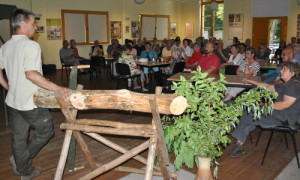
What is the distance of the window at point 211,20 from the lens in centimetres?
1409

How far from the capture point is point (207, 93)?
7.29 ft

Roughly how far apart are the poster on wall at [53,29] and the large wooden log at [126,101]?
1012 centimetres

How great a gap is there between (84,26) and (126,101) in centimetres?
1095

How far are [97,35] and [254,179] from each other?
10828mm

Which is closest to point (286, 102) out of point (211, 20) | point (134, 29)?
point (134, 29)

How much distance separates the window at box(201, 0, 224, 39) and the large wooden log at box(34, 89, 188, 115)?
1294cm

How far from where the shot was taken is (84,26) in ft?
40.0

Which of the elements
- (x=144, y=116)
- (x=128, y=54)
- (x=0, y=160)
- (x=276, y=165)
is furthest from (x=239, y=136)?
(x=128, y=54)

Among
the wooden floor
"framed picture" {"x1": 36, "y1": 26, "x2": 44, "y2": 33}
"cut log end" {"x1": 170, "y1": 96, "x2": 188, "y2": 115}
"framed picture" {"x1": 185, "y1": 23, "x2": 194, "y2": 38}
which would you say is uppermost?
"framed picture" {"x1": 185, "y1": 23, "x2": 194, "y2": 38}

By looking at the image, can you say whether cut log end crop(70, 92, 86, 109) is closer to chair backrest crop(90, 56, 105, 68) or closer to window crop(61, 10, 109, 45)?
chair backrest crop(90, 56, 105, 68)

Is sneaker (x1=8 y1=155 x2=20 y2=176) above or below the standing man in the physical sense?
below

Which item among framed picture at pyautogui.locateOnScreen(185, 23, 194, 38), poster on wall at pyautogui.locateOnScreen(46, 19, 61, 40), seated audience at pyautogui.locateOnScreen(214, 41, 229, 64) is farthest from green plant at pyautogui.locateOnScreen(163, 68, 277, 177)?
framed picture at pyautogui.locateOnScreen(185, 23, 194, 38)

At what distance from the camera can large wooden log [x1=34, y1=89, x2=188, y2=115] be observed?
1.92 meters

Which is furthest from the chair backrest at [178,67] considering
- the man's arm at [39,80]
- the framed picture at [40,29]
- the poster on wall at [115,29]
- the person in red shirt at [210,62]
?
the poster on wall at [115,29]
